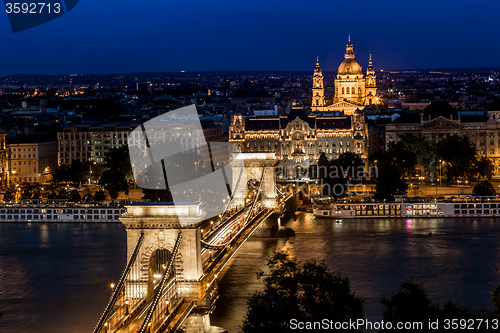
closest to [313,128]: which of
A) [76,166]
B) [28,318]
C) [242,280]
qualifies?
[76,166]

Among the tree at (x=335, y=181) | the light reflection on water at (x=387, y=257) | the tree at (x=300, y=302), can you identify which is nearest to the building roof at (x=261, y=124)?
the tree at (x=335, y=181)

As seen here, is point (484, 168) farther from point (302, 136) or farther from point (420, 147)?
point (302, 136)

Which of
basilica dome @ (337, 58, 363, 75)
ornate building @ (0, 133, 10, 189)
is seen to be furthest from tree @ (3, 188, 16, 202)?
basilica dome @ (337, 58, 363, 75)

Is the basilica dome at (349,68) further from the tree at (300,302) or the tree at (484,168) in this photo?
the tree at (300,302)

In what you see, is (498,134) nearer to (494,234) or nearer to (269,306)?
(494,234)

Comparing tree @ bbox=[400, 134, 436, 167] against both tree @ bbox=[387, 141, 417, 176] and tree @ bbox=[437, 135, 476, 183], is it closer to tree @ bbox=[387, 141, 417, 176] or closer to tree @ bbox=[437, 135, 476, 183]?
tree @ bbox=[387, 141, 417, 176]

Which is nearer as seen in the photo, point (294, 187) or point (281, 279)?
point (281, 279)
